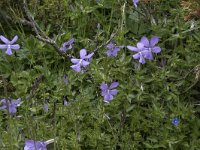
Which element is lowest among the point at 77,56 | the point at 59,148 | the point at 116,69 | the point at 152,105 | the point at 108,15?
the point at 59,148

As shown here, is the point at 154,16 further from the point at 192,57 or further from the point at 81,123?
the point at 81,123

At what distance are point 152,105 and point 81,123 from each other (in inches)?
16.3

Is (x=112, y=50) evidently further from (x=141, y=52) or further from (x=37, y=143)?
(x=37, y=143)

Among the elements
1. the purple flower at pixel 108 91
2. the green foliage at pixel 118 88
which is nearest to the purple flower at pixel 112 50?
the green foliage at pixel 118 88

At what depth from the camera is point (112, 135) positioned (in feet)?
9.43

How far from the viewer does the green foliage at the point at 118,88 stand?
2793mm

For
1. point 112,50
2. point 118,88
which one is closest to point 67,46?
point 112,50

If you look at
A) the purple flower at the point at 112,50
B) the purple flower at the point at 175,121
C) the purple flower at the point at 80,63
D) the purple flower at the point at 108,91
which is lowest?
the purple flower at the point at 175,121

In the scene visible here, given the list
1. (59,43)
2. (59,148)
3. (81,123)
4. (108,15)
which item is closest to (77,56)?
(59,43)

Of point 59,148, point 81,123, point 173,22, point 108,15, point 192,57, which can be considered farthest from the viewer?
point 108,15

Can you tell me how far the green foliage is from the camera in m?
2.79

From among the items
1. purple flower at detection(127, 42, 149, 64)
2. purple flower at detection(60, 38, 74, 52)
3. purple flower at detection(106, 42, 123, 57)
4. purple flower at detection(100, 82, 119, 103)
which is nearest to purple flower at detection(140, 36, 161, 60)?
purple flower at detection(127, 42, 149, 64)

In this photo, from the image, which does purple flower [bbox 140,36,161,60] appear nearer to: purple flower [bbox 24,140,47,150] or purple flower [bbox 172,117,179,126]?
purple flower [bbox 172,117,179,126]

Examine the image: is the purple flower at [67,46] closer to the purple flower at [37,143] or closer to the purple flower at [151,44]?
the purple flower at [151,44]
